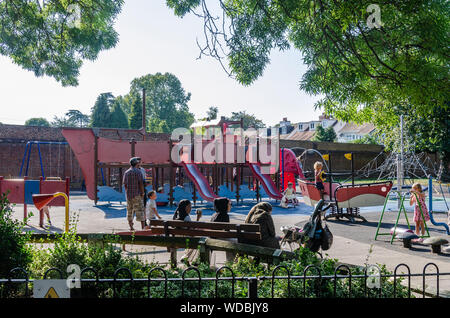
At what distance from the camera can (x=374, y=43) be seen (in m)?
5.88

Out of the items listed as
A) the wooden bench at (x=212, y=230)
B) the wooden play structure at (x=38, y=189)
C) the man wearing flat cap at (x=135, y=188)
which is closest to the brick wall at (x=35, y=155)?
the wooden play structure at (x=38, y=189)

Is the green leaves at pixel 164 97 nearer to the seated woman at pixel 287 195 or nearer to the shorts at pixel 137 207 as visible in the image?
the seated woman at pixel 287 195

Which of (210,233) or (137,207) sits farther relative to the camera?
(137,207)

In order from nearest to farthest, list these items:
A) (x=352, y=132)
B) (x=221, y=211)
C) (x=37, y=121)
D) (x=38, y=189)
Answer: (x=221, y=211) → (x=38, y=189) → (x=352, y=132) → (x=37, y=121)

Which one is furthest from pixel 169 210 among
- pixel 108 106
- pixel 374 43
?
pixel 108 106

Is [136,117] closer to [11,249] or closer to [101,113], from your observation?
[101,113]

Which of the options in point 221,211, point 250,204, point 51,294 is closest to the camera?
point 51,294

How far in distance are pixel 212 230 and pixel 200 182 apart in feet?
34.4

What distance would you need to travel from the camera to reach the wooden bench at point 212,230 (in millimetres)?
5715

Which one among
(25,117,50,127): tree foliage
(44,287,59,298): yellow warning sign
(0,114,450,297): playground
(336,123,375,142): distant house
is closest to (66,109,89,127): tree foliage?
(25,117,50,127): tree foliage

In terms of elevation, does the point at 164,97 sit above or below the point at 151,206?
above

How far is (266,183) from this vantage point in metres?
18.5

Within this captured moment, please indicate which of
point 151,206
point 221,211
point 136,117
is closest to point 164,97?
point 136,117
